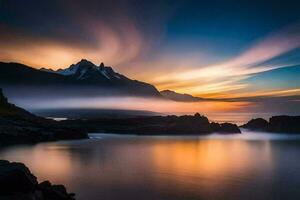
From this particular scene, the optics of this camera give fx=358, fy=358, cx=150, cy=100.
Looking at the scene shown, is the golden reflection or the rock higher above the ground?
the rock

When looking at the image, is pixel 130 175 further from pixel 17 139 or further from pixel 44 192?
pixel 17 139

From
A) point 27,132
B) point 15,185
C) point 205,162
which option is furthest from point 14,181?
point 27,132

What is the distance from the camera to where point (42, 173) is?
220 feet

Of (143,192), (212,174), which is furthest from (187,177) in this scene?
(143,192)

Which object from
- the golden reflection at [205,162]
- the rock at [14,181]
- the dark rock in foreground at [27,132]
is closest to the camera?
the rock at [14,181]

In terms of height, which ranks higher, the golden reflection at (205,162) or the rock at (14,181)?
the rock at (14,181)

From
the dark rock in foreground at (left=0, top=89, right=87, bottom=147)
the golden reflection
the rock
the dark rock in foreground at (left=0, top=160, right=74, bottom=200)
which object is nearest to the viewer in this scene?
the dark rock in foreground at (left=0, top=160, right=74, bottom=200)

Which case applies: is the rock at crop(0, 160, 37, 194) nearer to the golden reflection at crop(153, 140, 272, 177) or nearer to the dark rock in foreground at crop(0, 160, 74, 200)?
the dark rock in foreground at crop(0, 160, 74, 200)

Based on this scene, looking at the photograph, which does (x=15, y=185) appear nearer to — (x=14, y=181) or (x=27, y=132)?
(x=14, y=181)

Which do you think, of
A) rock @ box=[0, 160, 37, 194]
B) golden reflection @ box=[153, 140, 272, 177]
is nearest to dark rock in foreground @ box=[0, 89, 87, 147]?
golden reflection @ box=[153, 140, 272, 177]

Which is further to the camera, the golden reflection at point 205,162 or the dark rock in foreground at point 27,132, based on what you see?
the dark rock in foreground at point 27,132

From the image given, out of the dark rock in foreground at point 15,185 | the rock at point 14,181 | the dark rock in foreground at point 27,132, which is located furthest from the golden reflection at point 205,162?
the dark rock in foreground at point 27,132

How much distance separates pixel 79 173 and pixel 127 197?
24647 mm

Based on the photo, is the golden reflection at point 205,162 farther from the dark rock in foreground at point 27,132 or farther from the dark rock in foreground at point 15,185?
the dark rock in foreground at point 27,132
